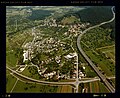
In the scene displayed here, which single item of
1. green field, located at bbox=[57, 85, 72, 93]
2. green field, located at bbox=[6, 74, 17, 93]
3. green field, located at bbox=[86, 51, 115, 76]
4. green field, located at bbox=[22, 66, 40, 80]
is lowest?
green field, located at bbox=[57, 85, 72, 93]

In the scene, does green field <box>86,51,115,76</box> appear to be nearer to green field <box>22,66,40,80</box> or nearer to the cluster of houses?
the cluster of houses

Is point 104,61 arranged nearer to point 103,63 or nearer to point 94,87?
point 103,63

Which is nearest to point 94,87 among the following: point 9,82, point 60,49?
point 60,49

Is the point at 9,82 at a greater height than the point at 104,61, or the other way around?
the point at 104,61

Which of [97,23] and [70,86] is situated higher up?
Result: [97,23]

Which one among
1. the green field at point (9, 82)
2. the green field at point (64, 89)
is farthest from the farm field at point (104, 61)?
the green field at point (9, 82)

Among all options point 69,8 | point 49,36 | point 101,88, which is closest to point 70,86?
point 101,88

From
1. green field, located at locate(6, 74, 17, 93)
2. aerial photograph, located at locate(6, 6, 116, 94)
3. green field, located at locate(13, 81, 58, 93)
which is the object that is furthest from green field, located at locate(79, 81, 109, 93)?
green field, located at locate(6, 74, 17, 93)
